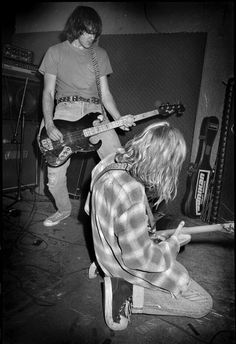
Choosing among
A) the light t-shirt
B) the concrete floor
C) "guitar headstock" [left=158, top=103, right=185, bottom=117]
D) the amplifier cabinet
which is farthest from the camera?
the amplifier cabinet

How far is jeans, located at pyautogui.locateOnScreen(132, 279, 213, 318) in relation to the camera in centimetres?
158

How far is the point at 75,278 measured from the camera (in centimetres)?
203

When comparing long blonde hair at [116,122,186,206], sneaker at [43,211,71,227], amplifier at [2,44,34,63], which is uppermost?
amplifier at [2,44,34,63]

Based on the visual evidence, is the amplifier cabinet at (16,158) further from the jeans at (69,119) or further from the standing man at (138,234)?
the standing man at (138,234)

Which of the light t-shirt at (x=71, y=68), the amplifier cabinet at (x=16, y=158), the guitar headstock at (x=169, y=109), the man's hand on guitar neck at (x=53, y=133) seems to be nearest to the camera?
the man's hand on guitar neck at (x=53, y=133)

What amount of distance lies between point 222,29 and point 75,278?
3.08m

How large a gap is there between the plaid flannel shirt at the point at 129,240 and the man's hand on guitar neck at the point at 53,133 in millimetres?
1326

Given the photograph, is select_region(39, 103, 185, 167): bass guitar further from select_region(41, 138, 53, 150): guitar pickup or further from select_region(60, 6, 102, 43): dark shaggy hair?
select_region(60, 6, 102, 43): dark shaggy hair

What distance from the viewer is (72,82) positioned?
283cm

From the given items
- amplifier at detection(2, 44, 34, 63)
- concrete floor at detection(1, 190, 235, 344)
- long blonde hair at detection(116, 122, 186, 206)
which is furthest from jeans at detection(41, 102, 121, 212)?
long blonde hair at detection(116, 122, 186, 206)

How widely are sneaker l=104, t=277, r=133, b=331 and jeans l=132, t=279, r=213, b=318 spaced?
57 millimetres

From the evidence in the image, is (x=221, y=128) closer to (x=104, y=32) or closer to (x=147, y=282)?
(x=104, y=32)

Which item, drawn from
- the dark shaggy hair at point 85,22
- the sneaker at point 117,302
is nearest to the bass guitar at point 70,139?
the dark shaggy hair at point 85,22

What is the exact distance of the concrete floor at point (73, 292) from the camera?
152cm
